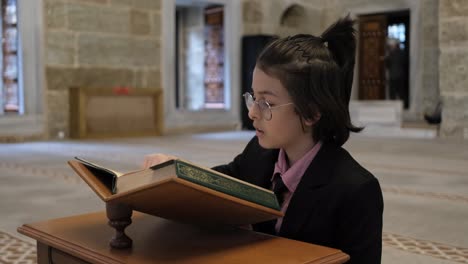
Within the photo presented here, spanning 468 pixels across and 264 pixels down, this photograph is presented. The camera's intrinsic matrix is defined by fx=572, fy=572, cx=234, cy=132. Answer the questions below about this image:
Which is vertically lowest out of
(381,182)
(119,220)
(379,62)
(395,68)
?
(381,182)

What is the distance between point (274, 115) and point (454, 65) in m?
7.96

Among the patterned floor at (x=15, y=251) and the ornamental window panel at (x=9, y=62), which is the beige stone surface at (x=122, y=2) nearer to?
the ornamental window panel at (x=9, y=62)

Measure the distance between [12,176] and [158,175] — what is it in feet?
13.2

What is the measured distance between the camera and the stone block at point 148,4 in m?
9.34

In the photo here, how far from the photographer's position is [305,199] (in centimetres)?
134

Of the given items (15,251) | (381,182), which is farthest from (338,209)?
(381,182)

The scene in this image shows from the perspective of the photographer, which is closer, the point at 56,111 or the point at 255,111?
the point at 255,111

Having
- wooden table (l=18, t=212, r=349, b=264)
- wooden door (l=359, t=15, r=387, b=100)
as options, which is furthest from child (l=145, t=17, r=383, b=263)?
wooden door (l=359, t=15, r=387, b=100)

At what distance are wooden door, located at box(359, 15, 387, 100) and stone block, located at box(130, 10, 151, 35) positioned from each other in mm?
4858

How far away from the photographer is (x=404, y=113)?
12.2 meters

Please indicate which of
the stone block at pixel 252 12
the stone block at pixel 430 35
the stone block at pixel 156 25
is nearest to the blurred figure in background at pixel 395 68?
the stone block at pixel 430 35

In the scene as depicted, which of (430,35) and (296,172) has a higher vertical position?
(430,35)

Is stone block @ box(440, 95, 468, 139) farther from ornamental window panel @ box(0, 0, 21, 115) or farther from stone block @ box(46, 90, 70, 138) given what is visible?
ornamental window panel @ box(0, 0, 21, 115)

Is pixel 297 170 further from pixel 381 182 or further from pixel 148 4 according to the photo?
pixel 148 4
